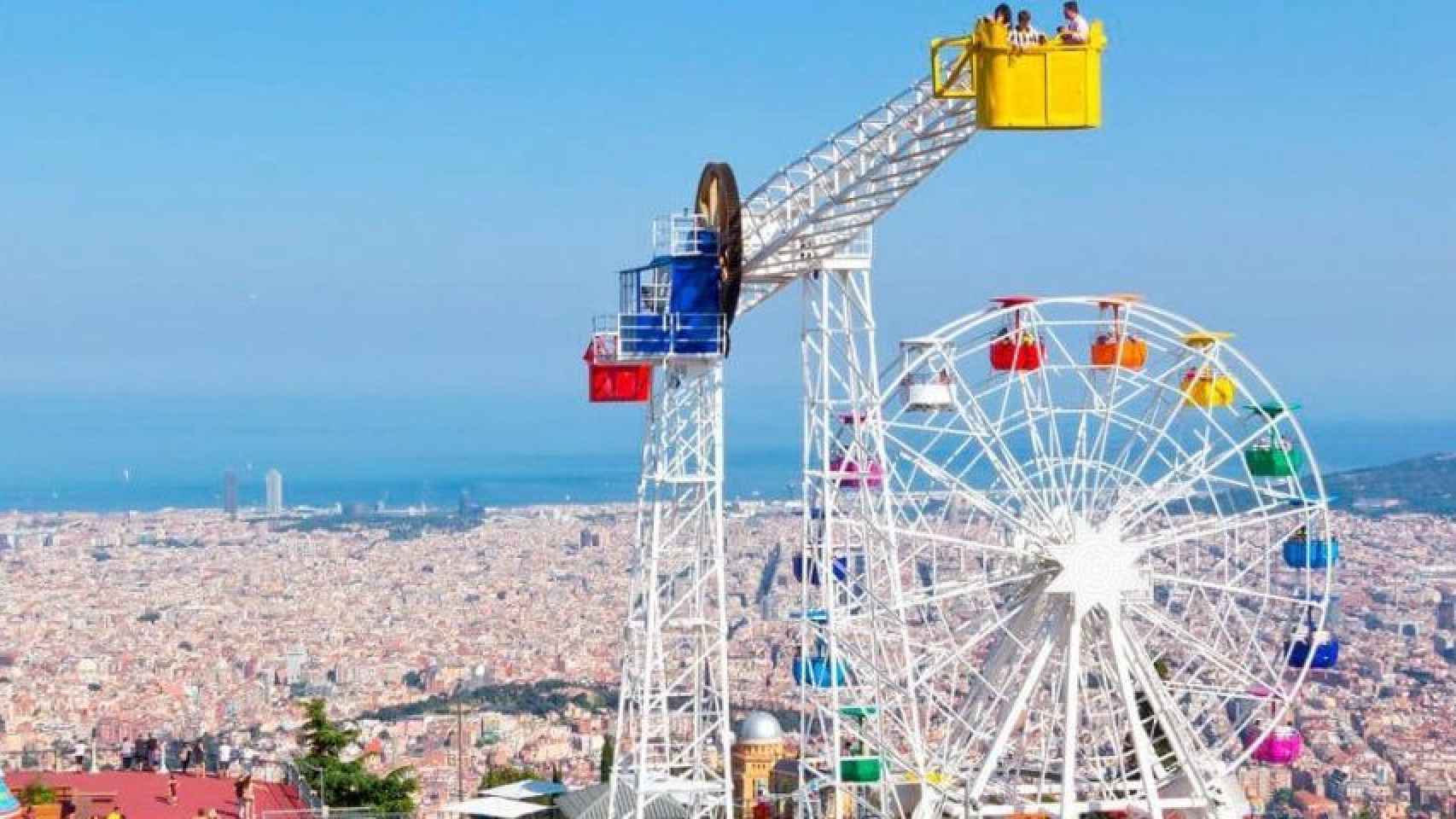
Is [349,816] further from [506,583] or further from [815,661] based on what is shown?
[506,583]

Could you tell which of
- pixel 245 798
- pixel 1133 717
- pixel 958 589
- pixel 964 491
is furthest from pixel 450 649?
pixel 1133 717

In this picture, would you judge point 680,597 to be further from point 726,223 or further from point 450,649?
point 450,649

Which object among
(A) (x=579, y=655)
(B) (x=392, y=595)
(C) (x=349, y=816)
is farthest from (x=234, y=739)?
(B) (x=392, y=595)

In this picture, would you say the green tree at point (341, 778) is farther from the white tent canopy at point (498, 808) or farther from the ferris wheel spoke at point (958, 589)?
the ferris wheel spoke at point (958, 589)

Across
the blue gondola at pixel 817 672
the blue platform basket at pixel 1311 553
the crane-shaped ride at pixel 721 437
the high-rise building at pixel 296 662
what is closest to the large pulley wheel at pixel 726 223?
the crane-shaped ride at pixel 721 437

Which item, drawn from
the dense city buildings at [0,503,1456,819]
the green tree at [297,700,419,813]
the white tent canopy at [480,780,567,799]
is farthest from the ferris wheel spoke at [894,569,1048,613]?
the dense city buildings at [0,503,1456,819]

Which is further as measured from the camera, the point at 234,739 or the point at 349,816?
the point at 234,739

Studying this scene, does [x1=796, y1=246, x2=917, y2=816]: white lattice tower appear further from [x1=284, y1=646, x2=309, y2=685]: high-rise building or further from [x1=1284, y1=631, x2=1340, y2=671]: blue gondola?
[x1=284, y1=646, x2=309, y2=685]: high-rise building
